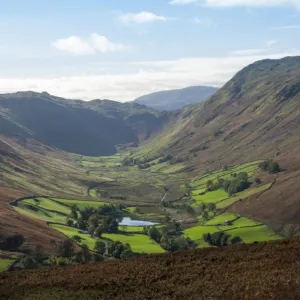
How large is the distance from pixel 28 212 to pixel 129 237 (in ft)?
150

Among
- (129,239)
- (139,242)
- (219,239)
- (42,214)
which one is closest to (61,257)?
(139,242)

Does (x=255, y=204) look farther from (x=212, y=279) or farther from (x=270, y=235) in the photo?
(x=212, y=279)

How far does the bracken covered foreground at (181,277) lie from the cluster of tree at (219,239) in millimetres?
89827

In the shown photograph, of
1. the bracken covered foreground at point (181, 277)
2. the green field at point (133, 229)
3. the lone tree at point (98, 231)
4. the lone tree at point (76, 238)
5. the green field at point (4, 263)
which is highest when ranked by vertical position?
the bracken covered foreground at point (181, 277)

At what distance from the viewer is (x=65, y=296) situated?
40625 millimetres

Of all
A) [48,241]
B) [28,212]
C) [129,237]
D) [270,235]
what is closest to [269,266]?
[48,241]

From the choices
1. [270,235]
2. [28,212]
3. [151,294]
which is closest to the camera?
[151,294]

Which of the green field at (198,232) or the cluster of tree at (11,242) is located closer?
the cluster of tree at (11,242)

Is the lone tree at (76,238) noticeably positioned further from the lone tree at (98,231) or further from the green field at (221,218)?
the green field at (221,218)

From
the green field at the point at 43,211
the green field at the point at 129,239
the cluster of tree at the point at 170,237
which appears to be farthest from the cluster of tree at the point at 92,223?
the cluster of tree at the point at 170,237

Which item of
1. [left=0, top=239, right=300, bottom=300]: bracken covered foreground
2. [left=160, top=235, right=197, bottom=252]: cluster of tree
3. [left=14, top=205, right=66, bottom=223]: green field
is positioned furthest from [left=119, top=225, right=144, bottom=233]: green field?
[left=0, top=239, right=300, bottom=300]: bracken covered foreground

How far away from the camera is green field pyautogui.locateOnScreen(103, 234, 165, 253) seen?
133m

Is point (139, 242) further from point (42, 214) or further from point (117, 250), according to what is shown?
point (42, 214)

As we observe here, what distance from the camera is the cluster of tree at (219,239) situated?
5408 inches
